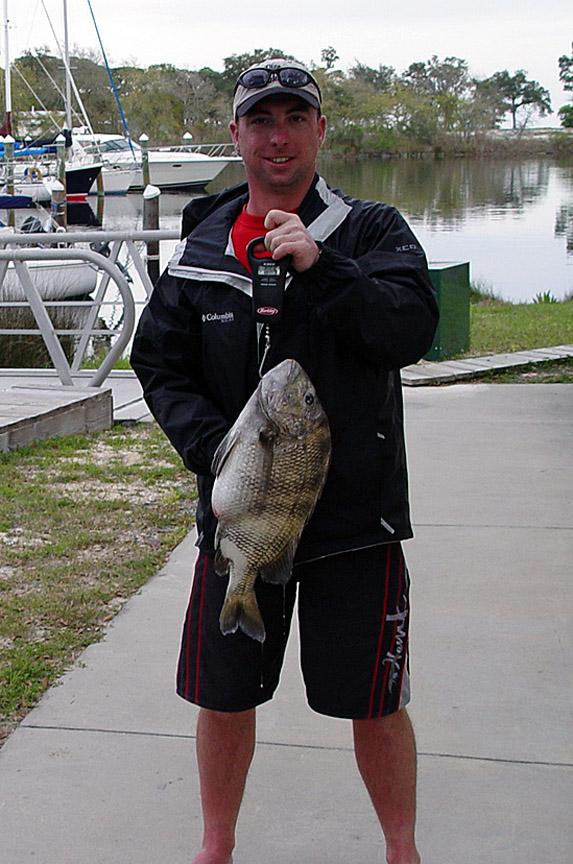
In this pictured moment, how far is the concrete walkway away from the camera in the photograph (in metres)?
2.84

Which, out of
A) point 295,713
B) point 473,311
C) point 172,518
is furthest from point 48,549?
point 473,311

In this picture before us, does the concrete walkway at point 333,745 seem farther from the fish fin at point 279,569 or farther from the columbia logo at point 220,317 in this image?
the columbia logo at point 220,317

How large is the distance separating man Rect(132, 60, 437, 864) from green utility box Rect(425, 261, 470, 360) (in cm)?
705

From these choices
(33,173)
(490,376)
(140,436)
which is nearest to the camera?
(140,436)

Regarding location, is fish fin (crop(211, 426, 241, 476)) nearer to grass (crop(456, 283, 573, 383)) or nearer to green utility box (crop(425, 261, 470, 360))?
grass (crop(456, 283, 573, 383))

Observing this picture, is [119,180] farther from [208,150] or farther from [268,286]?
[268,286]

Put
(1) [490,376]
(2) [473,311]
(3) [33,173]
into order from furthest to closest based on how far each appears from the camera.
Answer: (3) [33,173]
(2) [473,311]
(1) [490,376]

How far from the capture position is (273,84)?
235cm

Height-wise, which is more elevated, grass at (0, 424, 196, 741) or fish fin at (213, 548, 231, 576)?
fish fin at (213, 548, 231, 576)

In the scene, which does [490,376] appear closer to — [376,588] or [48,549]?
[48,549]

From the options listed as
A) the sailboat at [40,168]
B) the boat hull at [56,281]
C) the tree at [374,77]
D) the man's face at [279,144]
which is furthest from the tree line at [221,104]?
the man's face at [279,144]

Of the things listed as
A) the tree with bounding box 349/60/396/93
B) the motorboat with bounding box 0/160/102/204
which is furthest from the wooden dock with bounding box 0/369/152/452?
the tree with bounding box 349/60/396/93

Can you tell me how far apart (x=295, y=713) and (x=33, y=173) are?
120ft

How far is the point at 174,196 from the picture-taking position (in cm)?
5219
